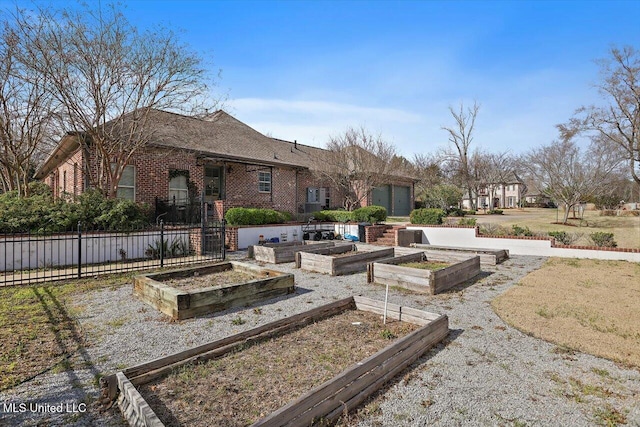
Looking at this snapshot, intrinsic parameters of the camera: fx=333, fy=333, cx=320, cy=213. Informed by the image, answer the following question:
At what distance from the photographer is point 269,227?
1369 cm

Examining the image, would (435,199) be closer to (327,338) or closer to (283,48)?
(283,48)

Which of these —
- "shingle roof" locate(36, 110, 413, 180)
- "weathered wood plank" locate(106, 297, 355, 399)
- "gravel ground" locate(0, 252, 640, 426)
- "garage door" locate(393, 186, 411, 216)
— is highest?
"shingle roof" locate(36, 110, 413, 180)

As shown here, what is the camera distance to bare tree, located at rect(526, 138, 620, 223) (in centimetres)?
2038

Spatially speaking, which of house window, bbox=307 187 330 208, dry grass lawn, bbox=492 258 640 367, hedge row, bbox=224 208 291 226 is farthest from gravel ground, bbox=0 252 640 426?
house window, bbox=307 187 330 208

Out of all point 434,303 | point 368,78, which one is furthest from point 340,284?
point 368,78

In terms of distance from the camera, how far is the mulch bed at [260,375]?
Result: 274 centimetres

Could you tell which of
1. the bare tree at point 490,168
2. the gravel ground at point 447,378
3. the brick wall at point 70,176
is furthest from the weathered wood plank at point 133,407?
the bare tree at point 490,168

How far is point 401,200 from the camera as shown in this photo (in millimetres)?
27594

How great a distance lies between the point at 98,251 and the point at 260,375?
896cm

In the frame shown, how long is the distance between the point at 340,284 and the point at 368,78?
7789mm

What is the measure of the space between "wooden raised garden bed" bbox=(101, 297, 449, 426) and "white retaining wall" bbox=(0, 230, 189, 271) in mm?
7300

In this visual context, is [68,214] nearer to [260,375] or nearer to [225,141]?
[225,141]

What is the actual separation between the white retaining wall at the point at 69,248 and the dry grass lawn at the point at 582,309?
10071mm

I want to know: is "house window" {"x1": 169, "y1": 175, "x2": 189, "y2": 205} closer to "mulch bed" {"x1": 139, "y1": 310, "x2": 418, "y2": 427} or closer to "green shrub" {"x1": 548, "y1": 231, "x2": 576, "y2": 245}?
"mulch bed" {"x1": 139, "y1": 310, "x2": 418, "y2": 427}
